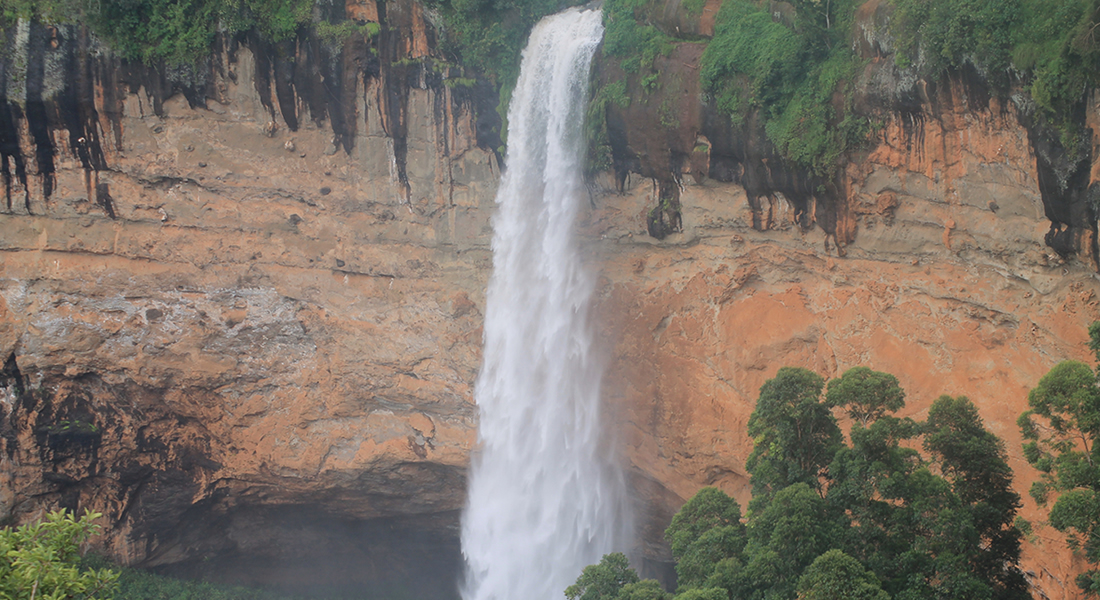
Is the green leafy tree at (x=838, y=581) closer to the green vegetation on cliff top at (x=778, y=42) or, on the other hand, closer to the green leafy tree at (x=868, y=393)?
the green leafy tree at (x=868, y=393)

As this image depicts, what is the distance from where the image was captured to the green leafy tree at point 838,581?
908 centimetres

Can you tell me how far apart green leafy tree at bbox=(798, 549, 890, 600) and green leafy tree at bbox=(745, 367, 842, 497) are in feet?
5.77

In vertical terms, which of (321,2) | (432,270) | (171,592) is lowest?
(171,592)

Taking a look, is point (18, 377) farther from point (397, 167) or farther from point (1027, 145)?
point (1027, 145)

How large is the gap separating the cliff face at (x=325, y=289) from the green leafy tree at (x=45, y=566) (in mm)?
11162

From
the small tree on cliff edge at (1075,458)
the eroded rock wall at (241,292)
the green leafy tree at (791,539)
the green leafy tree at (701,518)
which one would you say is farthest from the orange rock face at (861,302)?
the eroded rock wall at (241,292)

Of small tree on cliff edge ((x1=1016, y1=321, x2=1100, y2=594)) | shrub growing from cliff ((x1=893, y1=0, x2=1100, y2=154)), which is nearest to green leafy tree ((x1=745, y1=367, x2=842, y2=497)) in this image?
small tree on cliff edge ((x1=1016, y1=321, x2=1100, y2=594))

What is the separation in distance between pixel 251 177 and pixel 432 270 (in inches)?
182

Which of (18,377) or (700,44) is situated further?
(18,377)

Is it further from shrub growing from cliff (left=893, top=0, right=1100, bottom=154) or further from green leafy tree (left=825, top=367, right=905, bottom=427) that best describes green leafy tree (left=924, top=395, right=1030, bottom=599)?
shrub growing from cliff (left=893, top=0, right=1100, bottom=154)

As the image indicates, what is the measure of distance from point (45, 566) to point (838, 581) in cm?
793

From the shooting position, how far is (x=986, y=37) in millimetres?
12078

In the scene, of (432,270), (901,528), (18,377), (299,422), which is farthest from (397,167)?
(901,528)

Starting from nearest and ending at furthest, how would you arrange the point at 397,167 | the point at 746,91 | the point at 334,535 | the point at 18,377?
the point at 746,91 → the point at 18,377 → the point at 397,167 → the point at 334,535
